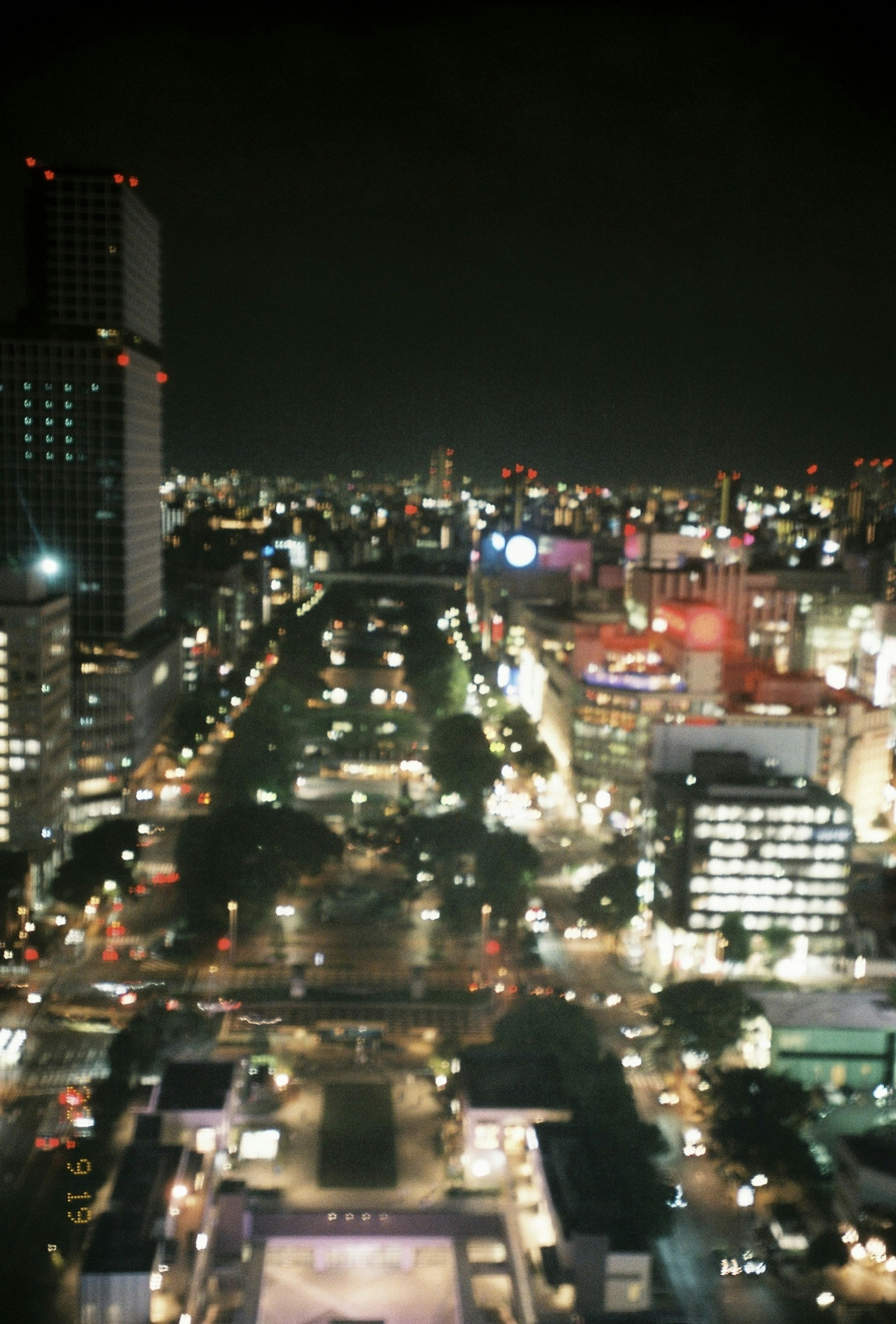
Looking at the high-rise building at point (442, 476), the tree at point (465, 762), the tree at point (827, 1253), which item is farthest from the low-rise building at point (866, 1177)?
the high-rise building at point (442, 476)

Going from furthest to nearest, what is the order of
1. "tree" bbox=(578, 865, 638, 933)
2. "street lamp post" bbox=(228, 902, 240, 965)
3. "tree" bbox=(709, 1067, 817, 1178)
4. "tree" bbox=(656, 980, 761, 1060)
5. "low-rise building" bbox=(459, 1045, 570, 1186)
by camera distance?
"tree" bbox=(578, 865, 638, 933) < "street lamp post" bbox=(228, 902, 240, 965) < "tree" bbox=(656, 980, 761, 1060) < "low-rise building" bbox=(459, 1045, 570, 1186) < "tree" bbox=(709, 1067, 817, 1178)

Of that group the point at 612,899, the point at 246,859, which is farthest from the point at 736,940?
the point at 246,859

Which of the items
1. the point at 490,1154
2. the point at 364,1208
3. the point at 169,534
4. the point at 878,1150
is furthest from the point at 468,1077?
the point at 169,534

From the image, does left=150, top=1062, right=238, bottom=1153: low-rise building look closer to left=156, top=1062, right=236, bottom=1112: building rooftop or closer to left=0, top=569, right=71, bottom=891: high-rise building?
left=156, top=1062, right=236, bottom=1112: building rooftop

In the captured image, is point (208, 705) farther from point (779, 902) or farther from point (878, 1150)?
point (878, 1150)

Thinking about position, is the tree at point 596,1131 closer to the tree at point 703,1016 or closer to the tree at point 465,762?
the tree at point 703,1016

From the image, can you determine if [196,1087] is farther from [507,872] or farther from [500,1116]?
[507,872]

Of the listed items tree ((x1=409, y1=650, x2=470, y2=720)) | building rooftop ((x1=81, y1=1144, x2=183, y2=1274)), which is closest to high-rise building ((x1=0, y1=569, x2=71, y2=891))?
building rooftop ((x1=81, y1=1144, x2=183, y2=1274))
